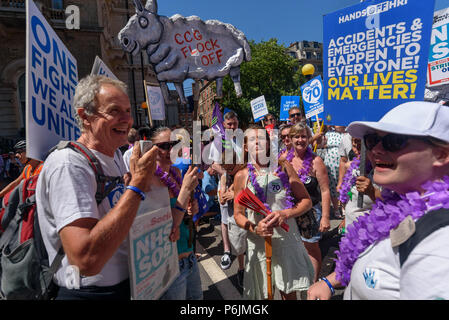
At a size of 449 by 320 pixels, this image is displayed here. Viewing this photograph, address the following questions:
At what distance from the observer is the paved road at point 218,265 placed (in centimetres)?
299

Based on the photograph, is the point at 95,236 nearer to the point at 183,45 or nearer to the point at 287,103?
the point at 183,45

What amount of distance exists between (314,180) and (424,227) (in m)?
2.18

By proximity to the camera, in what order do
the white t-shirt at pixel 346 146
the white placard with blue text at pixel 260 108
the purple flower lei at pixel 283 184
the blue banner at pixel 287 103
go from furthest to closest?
the blue banner at pixel 287 103 → the white placard with blue text at pixel 260 108 → the white t-shirt at pixel 346 146 → the purple flower lei at pixel 283 184

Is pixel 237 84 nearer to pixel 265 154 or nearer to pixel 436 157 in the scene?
pixel 265 154

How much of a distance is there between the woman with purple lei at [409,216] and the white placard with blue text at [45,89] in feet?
5.84

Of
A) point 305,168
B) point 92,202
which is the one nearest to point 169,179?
point 92,202

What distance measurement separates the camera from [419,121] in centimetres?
108

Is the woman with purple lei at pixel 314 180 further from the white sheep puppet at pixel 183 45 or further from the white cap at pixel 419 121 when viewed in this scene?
the white cap at pixel 419 121

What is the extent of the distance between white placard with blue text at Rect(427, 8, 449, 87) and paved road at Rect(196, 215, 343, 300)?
2.88m

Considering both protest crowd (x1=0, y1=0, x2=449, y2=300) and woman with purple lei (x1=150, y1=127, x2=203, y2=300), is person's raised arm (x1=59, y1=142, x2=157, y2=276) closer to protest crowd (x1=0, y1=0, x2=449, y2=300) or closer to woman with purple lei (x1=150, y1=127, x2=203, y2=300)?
protest crowd (x1=0, y1=0, x2=449, y2=300)

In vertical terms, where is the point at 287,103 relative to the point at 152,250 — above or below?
above

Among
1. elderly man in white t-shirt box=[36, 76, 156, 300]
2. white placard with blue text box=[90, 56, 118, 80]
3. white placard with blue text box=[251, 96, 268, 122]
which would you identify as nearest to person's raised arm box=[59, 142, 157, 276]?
elderly man in white t-shirt box=[36, 76, 156, 300]

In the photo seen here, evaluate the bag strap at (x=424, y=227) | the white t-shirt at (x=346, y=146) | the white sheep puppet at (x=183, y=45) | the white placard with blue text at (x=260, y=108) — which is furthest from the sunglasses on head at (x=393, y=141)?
the white placard with blue text at (x=260, y=108)
